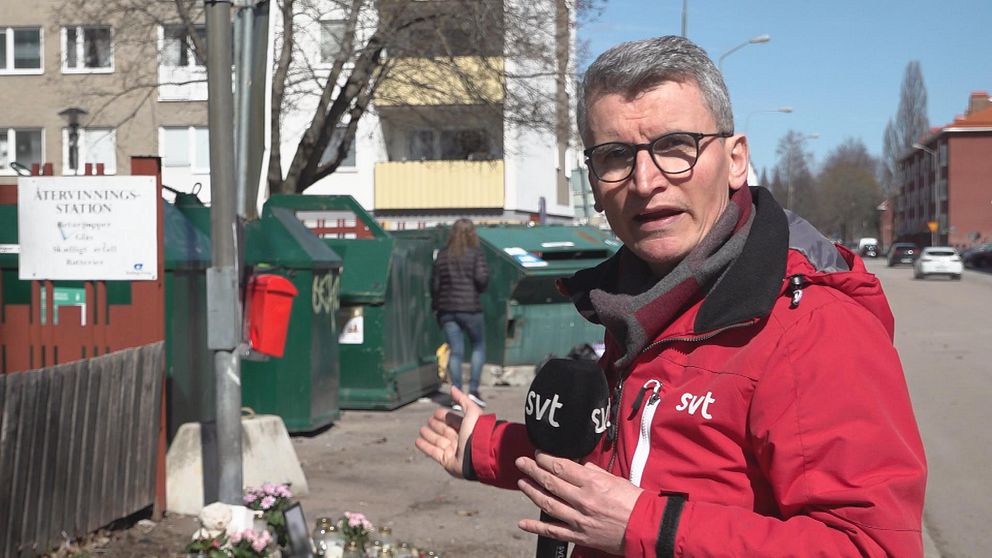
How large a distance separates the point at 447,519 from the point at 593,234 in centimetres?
845

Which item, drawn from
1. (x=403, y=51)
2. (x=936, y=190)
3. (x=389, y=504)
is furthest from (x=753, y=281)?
(x=936, y=190)

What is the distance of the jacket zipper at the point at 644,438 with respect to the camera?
1.75m

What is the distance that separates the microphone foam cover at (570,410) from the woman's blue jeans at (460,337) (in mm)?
8859

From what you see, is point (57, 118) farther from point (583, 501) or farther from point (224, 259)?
point (583, 501)

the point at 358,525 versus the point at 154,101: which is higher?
the point at 154,101

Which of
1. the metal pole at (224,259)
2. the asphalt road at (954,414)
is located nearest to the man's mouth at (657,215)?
the metal pole at (224,259)

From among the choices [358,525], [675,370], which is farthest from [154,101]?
[675,370]

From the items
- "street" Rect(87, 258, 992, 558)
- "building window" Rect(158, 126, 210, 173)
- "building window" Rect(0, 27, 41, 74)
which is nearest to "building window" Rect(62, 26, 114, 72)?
"street" Rect(87, 258, 992, 558)

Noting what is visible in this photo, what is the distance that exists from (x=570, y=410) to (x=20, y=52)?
122ft

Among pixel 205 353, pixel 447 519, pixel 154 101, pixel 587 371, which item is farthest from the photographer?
pixel 154 101

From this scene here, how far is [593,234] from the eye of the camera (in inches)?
576

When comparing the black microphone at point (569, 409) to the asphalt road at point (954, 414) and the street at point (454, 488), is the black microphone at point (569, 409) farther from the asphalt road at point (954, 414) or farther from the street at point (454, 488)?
the asphalt road at point (954, 414)

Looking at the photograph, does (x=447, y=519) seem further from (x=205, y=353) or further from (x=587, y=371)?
(x=587, y=371)

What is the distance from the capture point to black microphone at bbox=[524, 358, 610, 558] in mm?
1820
